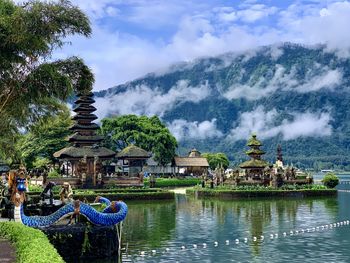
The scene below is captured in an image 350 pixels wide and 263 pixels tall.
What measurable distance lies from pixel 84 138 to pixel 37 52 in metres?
45.3

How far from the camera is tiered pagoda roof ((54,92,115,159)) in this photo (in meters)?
70.6

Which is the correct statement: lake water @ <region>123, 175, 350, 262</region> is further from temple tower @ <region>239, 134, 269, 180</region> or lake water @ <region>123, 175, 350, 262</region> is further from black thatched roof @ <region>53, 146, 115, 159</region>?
temple tower @ <region>239, 134, 269, 180</region>

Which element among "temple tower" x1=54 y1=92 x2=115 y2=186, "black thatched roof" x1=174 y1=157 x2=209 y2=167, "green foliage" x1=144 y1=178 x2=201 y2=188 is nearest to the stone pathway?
"temple tower" x1=54 y1=92 x2=115 y2=186

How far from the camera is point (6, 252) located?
17.8 metres

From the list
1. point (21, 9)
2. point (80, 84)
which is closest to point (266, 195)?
point (80, 84)

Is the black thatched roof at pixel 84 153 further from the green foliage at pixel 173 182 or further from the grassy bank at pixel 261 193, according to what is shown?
the grassy bank at pixel 261 193

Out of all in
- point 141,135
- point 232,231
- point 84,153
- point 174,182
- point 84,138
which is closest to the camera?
point 232,231

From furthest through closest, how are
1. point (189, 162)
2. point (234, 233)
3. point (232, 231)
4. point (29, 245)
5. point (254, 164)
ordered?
1. point (189, 162)
2. point (254, 164)
3. point (232, 231)
4. point (234, 233)
5. point (29, 245)

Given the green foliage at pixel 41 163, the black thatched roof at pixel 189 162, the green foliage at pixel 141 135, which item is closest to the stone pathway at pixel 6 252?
the green foliage at pixel 41 163

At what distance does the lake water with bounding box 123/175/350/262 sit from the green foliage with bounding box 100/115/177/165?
45.9 metres

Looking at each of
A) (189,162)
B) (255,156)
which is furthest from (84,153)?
(189,162)

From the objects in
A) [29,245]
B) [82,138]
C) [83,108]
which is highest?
[83,108]

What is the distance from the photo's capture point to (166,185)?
83.9m

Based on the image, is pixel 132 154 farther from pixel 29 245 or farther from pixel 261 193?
pixel 29 245
